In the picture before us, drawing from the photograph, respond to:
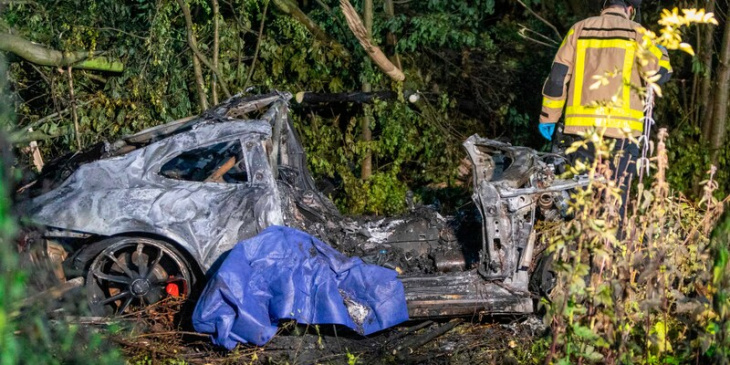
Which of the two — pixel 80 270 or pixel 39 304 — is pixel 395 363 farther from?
pixel 39 304

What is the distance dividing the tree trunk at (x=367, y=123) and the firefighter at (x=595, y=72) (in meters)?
2.71

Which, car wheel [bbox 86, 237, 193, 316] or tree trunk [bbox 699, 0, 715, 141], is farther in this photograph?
tree trunk [bbox 699, 0, 715, 141]

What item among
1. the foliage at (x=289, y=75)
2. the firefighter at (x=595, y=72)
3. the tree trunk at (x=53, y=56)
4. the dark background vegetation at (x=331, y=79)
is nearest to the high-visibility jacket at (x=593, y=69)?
the firefighter at (x=595, y=72)

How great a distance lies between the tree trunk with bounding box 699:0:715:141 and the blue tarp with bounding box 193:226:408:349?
5.35m

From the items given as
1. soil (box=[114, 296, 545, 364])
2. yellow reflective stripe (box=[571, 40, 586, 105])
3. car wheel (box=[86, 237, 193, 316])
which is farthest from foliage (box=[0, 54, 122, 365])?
yellow reflective stripe (box=[571, 40, 586, 105])

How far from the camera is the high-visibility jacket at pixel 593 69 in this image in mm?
6508

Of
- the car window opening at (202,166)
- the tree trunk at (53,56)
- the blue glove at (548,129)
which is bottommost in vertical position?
the car window opening at (202,166)

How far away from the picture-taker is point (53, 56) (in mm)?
8906

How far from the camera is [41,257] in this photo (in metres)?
5.70

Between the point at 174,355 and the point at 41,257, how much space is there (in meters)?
1.11

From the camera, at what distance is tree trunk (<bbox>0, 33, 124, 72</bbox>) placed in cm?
862

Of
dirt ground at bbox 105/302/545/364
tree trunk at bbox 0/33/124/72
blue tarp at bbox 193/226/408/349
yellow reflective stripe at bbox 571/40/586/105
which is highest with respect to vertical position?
tree trunk at bbox 0/33/124/72

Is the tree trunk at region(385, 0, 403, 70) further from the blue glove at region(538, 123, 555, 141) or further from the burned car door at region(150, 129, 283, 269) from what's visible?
the burned car door at region(150, 129, 283, 269)

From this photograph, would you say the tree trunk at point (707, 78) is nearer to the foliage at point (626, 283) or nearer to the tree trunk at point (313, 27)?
the tree trunk at point (313, 27)
